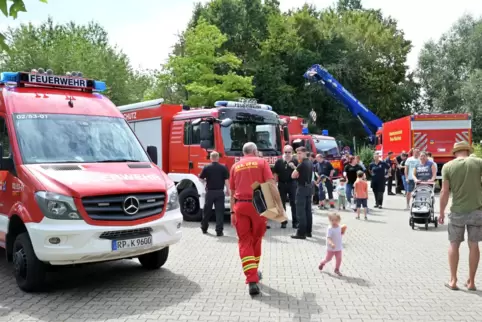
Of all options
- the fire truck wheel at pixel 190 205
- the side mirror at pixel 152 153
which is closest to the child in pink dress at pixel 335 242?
the side mirror at pixel 152 153

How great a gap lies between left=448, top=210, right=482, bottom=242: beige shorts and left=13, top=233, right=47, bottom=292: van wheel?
5.25 m

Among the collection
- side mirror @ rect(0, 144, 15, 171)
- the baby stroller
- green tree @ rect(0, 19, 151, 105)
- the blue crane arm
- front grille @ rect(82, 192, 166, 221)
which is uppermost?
green tree @ rect(0, 19, 151, 105)

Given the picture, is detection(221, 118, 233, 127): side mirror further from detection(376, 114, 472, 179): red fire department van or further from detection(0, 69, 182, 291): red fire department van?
detection(376, 114, 472, 179): red fire department van

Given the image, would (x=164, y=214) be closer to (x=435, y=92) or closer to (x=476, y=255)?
(x=476, y=255)

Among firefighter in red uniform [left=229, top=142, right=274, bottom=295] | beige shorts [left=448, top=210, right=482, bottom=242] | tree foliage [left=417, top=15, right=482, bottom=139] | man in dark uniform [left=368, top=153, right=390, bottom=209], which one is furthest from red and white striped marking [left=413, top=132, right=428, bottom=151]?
tree foliage [left=417, top=15, right=482, bottom=139]

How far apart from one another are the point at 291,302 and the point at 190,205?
7.12m

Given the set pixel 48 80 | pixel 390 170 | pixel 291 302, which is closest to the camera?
pixel 291 302

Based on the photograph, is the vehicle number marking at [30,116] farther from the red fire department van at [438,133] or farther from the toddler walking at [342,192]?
the red fire department van at [438,133]

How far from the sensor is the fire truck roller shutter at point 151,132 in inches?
508

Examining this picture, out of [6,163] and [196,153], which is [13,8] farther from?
[196,153]

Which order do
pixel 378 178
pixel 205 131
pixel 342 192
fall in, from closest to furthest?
pixel 205 131 < pixel 342 192 < pixel 378 178

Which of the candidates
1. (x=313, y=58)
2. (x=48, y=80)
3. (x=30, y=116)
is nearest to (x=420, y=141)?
(x=48, y=80)

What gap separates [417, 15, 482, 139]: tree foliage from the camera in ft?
123

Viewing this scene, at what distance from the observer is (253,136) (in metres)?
12.1
